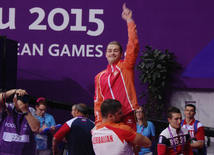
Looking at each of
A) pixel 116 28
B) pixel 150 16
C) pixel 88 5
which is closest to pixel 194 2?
pixel 150 16

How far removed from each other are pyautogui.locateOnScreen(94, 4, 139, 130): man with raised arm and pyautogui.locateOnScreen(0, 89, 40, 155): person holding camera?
0.77m

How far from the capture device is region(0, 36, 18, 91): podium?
5.81 metres

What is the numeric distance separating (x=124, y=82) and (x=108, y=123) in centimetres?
72

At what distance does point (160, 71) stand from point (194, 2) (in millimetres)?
2076

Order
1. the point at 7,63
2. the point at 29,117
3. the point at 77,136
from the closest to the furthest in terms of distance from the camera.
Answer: the point at 29,117
the point at 77,136
the point at 7,63

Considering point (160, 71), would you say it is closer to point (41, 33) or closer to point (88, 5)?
point (88, 5)

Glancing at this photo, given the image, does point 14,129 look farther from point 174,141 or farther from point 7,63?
point 7,63

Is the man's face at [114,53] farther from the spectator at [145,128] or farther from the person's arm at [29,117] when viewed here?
the spectator at [145,128]

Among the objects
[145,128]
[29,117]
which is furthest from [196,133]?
[29,117]

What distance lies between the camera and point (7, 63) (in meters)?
5.97

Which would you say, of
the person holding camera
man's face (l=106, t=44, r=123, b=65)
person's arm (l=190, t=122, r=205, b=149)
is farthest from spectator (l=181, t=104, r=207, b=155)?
the person holding camera

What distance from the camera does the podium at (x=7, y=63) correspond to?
5.81 meters

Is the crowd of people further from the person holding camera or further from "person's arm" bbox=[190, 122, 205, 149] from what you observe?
"person's arm" bbox=[190, 122, 205, 149]

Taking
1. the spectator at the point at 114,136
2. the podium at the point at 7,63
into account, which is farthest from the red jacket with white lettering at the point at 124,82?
the podium at the point at 7,63
